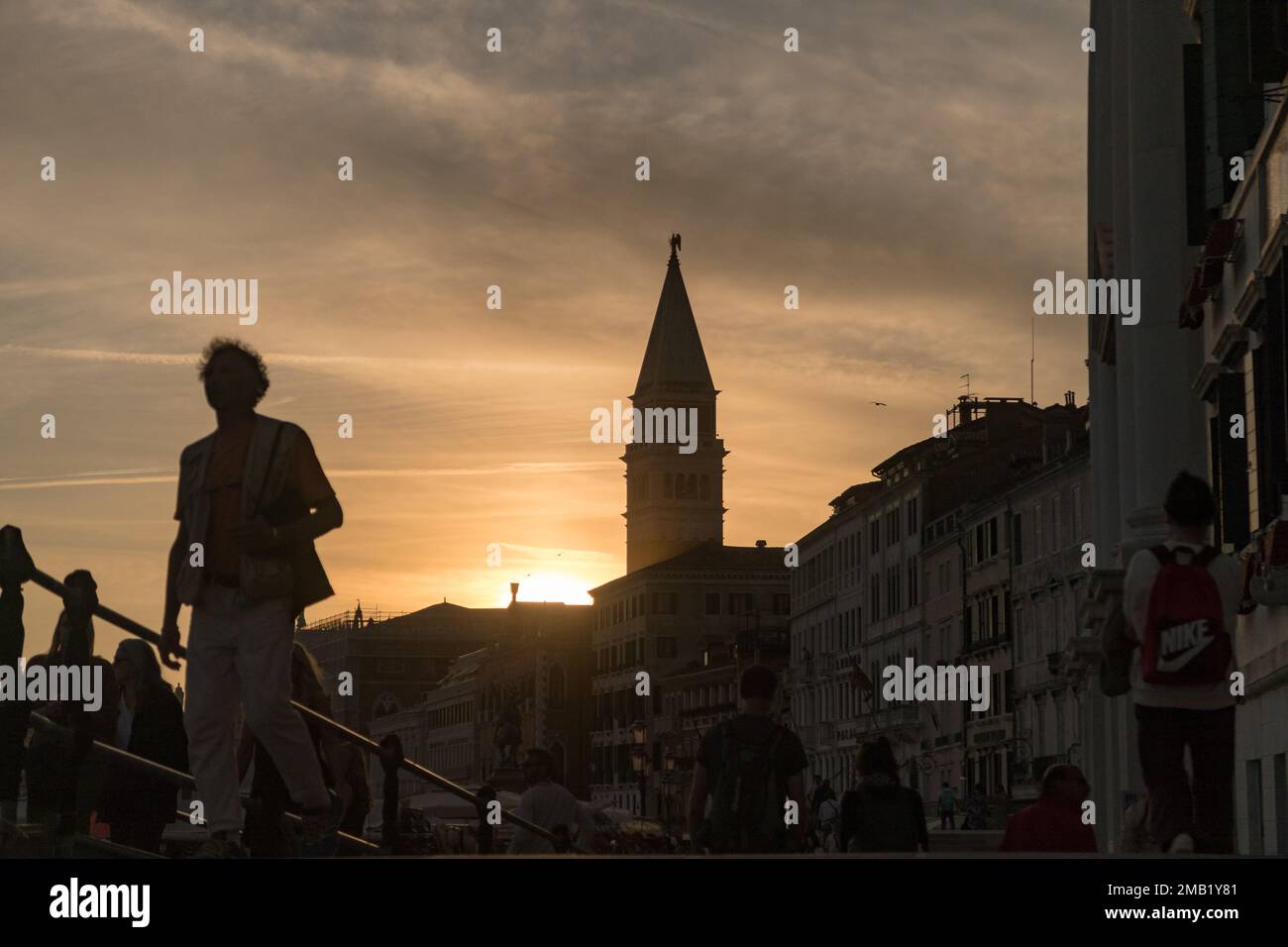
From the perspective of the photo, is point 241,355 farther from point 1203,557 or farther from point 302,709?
point 1203,557

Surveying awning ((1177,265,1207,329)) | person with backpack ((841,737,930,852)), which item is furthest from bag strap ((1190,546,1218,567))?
awning ((1177,265,1207,329))

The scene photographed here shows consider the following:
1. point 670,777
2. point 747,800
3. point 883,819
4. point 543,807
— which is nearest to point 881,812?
point 883,819

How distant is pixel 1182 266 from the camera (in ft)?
80.4

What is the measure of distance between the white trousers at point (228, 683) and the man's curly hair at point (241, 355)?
87cm

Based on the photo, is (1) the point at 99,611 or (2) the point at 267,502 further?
(1) the point at 99,611

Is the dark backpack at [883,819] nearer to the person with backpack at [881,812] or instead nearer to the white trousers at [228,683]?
the person with backpack at [881,812]

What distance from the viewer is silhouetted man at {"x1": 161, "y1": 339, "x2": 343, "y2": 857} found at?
913 centimetres

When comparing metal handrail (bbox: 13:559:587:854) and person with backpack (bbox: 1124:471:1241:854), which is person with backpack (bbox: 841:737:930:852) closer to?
metal handrail (bbox: 13:559:587:854)

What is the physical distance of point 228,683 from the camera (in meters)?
9.22

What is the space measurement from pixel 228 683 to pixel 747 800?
9.28 ft

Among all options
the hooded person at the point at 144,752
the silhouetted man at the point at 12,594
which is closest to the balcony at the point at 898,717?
the hooded person at the point at 144,752

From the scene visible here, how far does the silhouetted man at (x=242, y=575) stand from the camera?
30.0 ft
